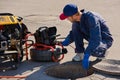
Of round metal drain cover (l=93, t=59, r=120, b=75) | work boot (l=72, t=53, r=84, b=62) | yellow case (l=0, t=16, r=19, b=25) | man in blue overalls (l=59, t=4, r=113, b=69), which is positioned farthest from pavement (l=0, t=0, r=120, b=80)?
yellow case (l=0, t=16, r=19, b=25)

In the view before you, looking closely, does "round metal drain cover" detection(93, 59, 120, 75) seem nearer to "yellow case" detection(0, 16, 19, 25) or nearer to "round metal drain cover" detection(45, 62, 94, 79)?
"round metal drain cover" detection(45, 62, 94, 79)

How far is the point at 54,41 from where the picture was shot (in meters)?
6.38

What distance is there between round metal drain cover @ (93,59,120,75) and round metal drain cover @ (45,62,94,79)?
13 centimetres

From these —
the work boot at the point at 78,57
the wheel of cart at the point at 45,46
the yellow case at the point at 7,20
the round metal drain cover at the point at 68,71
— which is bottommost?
the round metal drain cover at the point at 68,71

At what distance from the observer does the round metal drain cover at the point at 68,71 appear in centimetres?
589

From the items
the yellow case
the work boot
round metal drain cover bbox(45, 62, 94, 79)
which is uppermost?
the yellow case

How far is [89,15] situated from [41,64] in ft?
3.74

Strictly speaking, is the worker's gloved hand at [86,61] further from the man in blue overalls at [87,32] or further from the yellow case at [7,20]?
the yellow case at [7,20]

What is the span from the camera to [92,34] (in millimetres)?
5770

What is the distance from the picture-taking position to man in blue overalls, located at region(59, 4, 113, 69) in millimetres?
5758

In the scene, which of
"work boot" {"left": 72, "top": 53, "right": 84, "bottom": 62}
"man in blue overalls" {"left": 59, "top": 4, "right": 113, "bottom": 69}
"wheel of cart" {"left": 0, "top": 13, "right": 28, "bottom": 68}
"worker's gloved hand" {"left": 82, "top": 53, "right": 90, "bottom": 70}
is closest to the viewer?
"worker's gloved hand" {"left": 82, "top": 53, "right": 90, "bottom": 70}

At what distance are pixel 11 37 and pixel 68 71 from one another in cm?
101

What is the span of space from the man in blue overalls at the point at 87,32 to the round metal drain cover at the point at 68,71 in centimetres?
18

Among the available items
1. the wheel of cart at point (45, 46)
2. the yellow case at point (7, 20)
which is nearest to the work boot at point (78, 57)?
the wheel of cart at point (45, 46)
